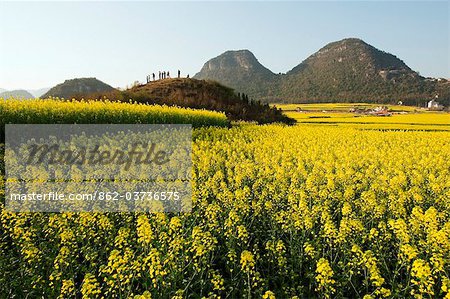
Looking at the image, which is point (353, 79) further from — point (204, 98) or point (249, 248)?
point (249, 248)

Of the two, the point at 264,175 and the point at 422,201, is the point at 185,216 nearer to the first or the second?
the point at 264,175

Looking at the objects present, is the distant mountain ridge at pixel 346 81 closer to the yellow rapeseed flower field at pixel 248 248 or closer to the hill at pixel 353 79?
the hill at pixel 353 79

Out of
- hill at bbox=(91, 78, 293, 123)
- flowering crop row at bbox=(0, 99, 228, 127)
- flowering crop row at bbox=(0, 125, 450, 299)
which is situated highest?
hill at bbox=(91, 78, 293, 123)

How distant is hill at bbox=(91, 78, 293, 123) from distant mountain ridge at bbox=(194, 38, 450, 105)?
6713cm

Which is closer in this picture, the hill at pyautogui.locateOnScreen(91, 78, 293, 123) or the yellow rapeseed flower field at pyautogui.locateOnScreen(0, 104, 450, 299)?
the yellow rapeseed flower field at pyautogui.locateOnScreen(0, 104, 450, 299)

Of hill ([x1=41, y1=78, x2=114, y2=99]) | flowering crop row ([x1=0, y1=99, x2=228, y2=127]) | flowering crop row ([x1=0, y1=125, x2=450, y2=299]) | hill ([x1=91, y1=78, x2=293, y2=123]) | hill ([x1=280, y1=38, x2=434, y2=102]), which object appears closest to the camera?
flowering crop row ([x1=0, y1=125, x2=450, y2=299])

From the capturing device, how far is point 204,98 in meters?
40.1

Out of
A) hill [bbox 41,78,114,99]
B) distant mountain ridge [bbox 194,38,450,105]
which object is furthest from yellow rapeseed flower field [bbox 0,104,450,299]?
distant mountain ridge [bbox 194,38,450,105]

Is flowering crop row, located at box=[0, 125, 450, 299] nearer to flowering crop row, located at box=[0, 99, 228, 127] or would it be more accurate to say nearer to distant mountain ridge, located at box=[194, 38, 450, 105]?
flowering crop row, located at box=[0, 99, 228, 127]

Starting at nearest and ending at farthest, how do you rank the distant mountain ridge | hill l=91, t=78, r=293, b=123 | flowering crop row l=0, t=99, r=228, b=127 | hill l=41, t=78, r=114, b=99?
flowering crop row l=0, t=99, r=228, b=127
hill l=91, t=78, r=293, b=123
hill l=41, t=78, r=114, b=99
the distant mountain ridge

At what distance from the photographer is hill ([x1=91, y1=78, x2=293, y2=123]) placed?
35.8 meters

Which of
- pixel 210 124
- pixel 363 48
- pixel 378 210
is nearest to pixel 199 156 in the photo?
pixel 378 210

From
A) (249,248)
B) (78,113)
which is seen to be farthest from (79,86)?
(249,248)

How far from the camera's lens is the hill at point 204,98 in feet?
117
